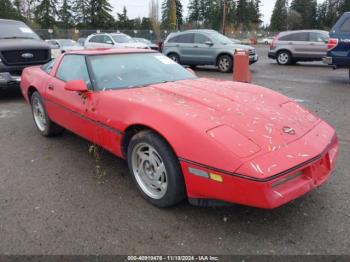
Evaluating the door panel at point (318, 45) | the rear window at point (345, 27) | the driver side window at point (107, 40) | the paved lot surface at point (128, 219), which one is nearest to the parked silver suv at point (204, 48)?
the door panel at point (318, 45)

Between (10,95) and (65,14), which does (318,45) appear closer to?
(10,95)

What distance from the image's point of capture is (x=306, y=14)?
259ft

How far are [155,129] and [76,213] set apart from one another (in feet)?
3.38

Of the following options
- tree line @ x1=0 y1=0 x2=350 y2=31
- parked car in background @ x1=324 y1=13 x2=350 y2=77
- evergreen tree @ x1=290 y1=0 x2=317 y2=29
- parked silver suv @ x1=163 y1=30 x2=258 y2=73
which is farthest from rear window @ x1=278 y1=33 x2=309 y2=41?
evergreen tree @ x1=290 y1=0 x2=317 y2=29

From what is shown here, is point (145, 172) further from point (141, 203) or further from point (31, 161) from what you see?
point (31, 161)

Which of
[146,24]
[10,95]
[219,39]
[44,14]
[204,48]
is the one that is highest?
[44,14]

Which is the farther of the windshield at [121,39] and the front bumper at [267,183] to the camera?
the windshield at [121,39]

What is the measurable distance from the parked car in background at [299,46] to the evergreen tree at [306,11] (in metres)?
68.1

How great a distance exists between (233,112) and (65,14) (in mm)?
64398

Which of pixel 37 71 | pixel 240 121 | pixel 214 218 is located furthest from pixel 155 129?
pixel 37 71

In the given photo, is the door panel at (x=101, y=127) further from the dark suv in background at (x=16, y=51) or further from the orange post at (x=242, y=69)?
the orange post at (x=242, y=69)

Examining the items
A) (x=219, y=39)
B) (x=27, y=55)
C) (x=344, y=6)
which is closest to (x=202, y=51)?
(x=219, y=39)

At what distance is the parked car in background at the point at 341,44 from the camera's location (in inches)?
362

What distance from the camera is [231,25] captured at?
76.8 meters
